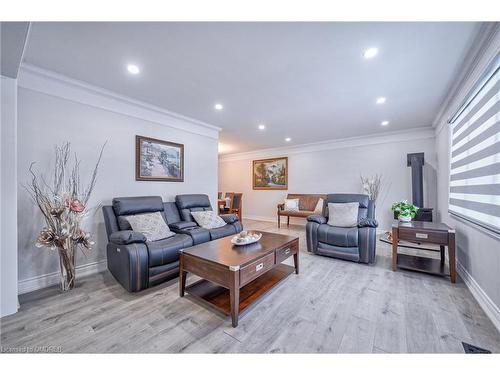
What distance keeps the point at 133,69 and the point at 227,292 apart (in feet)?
8.27

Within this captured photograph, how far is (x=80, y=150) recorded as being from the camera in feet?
8.55

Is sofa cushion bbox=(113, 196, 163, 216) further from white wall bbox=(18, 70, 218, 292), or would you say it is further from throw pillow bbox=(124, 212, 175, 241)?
white wall bbox=(18, 70, 218, 292)

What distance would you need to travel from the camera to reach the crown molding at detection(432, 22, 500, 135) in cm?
161

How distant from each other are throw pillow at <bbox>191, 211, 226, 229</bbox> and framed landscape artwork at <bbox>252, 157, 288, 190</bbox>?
11.2 ft

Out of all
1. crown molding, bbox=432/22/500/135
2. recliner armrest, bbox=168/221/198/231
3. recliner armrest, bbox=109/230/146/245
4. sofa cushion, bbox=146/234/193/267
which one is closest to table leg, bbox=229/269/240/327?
sofa cushion, bbox=146/234/193/267

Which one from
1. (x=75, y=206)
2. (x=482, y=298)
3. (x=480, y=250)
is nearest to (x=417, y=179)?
(x=480, y=250)

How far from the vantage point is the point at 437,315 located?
67.8 inches

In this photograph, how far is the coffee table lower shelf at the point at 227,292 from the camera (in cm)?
177

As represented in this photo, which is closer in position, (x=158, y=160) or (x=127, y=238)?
(x=127, y=238)

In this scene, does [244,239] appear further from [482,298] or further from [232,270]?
[482,298]

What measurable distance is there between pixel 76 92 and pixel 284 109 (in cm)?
284
